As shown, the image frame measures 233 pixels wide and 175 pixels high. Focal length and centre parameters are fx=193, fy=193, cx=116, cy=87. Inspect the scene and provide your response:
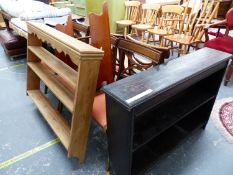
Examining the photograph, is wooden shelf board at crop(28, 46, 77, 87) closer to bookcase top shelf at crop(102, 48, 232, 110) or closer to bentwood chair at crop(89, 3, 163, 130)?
bentwood chair at crop(89, 3, 163, 130)

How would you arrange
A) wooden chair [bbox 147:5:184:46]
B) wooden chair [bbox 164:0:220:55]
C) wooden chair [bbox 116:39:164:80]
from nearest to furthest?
wooden chair [bbox 116:39:164:80]
wooden chair [bbox 164:0:220:55]
wooden chair [bbox 147:5:184:46]

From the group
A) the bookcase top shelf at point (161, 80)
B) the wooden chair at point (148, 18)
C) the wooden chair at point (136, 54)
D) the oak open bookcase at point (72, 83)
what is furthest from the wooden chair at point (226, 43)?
the oak open bookcase at point (72, 83)

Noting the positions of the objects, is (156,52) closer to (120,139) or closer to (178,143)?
(120,139)

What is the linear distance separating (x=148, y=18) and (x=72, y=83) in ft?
10.5

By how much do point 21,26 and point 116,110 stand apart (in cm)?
214

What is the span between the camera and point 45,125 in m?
1.88

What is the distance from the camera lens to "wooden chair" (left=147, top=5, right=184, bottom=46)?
3268 mm

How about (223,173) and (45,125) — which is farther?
(45,125)

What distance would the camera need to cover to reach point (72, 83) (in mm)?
1281

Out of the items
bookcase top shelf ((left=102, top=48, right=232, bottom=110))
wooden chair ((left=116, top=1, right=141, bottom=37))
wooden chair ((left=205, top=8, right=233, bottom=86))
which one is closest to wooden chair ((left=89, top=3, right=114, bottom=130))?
bookcase top shelf ((left=102, top=48, right=232, bottom=110))

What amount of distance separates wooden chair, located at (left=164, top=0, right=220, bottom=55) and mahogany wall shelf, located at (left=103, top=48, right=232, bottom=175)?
4.62 ft

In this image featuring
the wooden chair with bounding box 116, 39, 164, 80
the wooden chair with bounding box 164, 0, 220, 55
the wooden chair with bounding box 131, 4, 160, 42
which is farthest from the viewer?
the wooden chair with bounding box 131, 4, 160, 42

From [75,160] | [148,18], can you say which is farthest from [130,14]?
[75,160]

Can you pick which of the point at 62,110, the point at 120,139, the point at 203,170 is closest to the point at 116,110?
the point at 120,139
